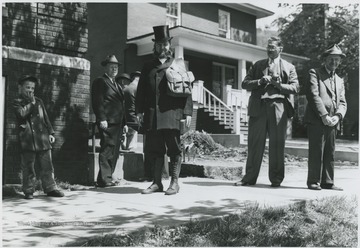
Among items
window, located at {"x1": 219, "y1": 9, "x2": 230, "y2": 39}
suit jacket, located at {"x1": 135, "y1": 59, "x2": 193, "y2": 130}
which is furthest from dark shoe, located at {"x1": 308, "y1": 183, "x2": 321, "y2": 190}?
window, located at {"x1": 219, "y1": 9, "x2": 230, "y2": 39}

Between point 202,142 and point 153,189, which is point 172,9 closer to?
point 202,142

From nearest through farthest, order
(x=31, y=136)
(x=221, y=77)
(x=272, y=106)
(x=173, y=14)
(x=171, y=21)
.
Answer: (x=31, y=136) → (x=272, y=106) → (x=171, y=21) → (x=173, y=14) → (x=221, y=77)

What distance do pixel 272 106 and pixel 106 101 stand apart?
2547 millimetres

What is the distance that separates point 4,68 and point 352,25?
16.8m

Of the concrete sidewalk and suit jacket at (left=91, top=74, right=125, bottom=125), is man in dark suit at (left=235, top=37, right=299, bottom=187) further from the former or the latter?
suit jacket at (left=91, top=74, right=125, bottom=125)

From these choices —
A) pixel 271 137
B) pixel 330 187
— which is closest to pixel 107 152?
pixel 271 137

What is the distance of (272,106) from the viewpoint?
21.7 feet

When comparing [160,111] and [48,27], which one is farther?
[48,27]

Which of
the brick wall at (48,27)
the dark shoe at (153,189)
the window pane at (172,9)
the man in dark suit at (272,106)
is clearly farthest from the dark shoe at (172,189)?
the window pane at (172,9)

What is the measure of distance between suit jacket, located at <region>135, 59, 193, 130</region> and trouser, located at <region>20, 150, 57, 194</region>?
1369mm

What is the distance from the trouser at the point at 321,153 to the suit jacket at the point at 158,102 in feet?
6.29

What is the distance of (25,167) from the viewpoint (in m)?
5.80

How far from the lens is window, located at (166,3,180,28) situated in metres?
22.0

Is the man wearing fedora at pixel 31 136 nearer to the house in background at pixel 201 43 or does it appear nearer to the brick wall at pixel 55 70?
the brick wall at pixel 55 70
